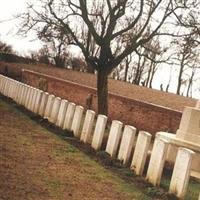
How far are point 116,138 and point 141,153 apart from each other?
4.50 feet

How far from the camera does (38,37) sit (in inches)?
761

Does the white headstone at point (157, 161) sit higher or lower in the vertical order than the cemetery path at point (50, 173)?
higher

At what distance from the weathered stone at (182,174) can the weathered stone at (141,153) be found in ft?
4.59

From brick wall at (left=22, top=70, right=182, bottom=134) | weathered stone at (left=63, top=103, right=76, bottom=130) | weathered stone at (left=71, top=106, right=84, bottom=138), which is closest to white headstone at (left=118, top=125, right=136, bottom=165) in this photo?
weathered stone at (left=71, top=106, right=84, bottom=138)

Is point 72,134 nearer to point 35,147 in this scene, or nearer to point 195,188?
point 35,147

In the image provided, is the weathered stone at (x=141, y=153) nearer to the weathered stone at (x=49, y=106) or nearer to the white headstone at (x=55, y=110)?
the white headstone at (x=55, y=110)

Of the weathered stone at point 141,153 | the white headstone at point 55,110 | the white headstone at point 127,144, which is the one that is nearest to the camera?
the weathered stone at point 141,153

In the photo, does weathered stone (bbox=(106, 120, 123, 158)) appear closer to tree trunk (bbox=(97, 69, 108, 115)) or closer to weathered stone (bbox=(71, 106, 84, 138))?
weathered stone (bbox=(71, 106, 84, 138))

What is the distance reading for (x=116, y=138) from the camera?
11.3 metres

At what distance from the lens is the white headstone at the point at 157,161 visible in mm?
9164

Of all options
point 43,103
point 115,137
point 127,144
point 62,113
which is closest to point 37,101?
point 43,103

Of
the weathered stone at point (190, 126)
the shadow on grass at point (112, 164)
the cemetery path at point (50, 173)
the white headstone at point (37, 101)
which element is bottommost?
the cemetery path at point (50, 173)

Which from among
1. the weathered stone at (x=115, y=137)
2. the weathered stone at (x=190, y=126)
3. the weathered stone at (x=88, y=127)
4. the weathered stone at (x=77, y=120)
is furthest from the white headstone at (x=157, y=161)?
the weathered stone at (x=77, y=120)

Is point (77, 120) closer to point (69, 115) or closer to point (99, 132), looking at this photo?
point (69, 115)
